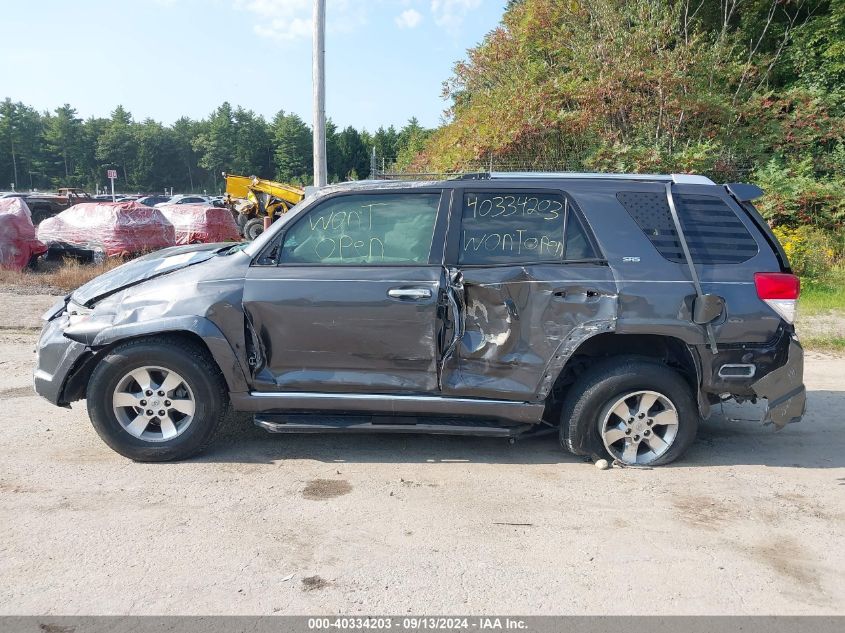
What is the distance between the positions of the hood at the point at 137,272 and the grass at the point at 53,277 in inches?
281

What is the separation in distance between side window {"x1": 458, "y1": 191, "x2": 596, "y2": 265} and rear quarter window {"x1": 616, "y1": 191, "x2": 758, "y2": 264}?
41 cm

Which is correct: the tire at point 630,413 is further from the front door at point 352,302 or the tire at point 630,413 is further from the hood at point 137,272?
the hood at point 137,272

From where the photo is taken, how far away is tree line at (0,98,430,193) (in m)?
87.6

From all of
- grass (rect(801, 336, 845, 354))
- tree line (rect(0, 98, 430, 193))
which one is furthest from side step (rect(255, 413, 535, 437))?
tree line (rect(0, 98, 430, 193))

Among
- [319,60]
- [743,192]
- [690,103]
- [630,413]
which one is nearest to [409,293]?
[630,413]

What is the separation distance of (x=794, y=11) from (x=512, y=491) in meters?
19.1

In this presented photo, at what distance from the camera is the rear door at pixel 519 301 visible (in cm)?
429

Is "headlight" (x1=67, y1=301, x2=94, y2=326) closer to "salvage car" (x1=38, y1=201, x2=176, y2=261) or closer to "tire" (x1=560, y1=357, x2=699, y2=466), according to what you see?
"tire" (x1=560, y1=357, x2=699, y2=466)

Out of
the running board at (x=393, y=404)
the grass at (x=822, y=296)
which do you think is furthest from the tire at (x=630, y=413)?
the grass at (x=822, y=296)

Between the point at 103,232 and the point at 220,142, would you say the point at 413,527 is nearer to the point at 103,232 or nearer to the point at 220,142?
the point at 103,232

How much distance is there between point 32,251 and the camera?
12656 millimetres

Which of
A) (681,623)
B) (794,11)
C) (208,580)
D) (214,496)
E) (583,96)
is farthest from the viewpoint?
(794,11)

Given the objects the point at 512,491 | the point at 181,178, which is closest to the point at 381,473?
the point at 512,491

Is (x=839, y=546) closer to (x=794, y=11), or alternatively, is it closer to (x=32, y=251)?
(x=32, y=251)
